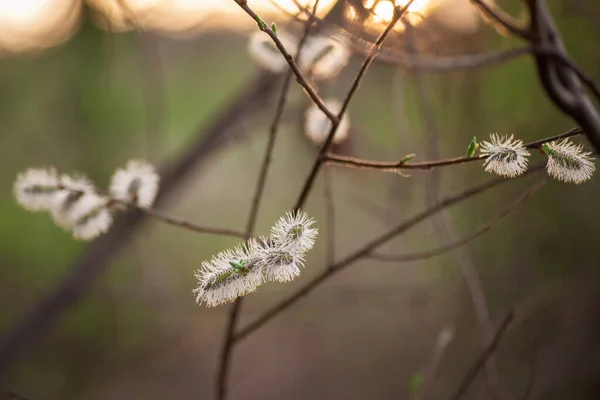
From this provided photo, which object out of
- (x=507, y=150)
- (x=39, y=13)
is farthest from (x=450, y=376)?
(x=39, y=13)

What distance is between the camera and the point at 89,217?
2.77ft

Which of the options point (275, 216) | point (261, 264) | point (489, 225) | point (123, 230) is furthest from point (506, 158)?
→ point (275, 216)

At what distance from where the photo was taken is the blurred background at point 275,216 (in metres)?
1.78

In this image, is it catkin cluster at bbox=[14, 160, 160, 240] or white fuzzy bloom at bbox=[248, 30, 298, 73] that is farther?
white fuzzy bloom at bbox=[248, 30, 298, 73]

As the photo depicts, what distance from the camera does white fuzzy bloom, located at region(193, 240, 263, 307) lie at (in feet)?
1.76

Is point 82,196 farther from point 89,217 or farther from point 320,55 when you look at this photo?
point 320,55

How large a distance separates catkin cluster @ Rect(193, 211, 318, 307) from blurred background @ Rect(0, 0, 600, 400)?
36 centimetres

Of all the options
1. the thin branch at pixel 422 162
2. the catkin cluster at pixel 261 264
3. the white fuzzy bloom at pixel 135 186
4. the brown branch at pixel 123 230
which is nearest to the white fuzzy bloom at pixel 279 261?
the catkin cluster at pixel 261 264

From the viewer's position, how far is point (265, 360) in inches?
139

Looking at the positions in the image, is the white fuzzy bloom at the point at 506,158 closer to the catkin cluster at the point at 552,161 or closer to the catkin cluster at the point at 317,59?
the catkin cluster at the point at 552,161

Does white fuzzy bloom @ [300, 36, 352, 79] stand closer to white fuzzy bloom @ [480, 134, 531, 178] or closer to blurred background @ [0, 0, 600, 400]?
blurred background @ [0, 0, 600, 400]

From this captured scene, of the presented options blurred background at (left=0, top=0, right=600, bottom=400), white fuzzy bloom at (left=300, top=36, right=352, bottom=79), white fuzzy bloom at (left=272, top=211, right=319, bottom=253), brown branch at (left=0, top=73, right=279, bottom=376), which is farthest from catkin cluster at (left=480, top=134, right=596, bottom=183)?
brown branch at (left=0, top=73, right=279, bottom=376)

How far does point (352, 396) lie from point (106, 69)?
2.32 metres

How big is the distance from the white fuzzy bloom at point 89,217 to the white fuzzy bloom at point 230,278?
353 millimetres
